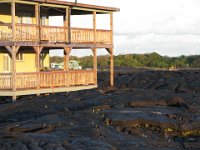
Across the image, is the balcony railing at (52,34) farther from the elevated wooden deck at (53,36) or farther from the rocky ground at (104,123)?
the rocky ground at (104,123)

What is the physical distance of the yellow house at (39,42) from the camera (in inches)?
1184

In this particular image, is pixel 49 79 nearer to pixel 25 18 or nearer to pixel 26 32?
pixel 26 32

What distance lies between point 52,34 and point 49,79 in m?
3.31

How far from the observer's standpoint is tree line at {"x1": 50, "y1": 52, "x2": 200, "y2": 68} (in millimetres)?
76500

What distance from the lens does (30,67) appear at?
120 ft

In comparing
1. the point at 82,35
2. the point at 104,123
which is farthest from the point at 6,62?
the point at 104,123

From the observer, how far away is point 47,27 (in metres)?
32.8

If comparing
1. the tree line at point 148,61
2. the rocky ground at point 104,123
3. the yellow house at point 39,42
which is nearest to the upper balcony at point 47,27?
the yellow house at point 39,42

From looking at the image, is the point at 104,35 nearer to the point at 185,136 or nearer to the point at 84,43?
the point at 84,43

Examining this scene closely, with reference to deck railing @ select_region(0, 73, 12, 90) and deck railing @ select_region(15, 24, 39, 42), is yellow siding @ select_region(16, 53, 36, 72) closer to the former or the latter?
deck railing @ select_region(15, 24, 39, 42)

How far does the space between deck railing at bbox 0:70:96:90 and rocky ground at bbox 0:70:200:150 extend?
4000mm

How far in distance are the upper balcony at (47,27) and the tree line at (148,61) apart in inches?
1544

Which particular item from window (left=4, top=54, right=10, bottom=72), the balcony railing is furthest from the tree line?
window (left=4, top=54, right=10, bottom=72)

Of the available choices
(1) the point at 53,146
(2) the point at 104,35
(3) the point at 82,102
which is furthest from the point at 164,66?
(1) the point at 53,146
